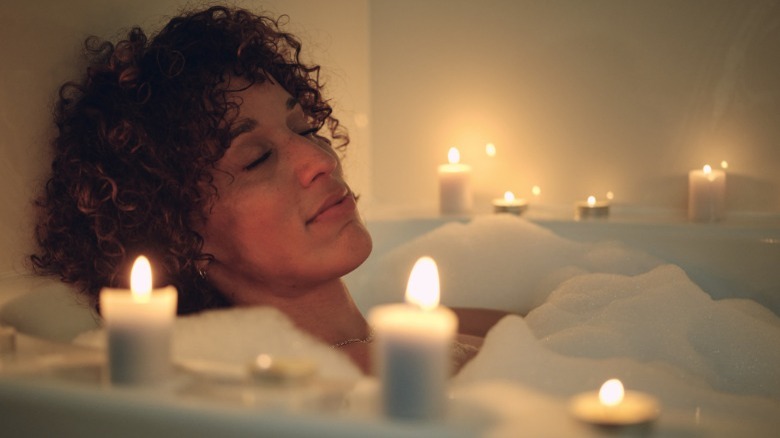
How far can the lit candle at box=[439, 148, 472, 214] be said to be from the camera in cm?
238

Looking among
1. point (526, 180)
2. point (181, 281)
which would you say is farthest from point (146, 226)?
point (526, 180)

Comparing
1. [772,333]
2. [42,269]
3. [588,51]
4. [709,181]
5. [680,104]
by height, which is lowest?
[772,333]

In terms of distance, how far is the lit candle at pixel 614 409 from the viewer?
0.67 meters

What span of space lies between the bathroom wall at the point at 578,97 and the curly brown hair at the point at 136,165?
1098 millimetres

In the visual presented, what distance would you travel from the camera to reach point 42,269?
1450 mm

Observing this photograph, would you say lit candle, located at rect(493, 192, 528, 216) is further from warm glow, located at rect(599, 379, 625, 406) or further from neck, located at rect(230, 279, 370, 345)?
warm glow, located at rect(599, 379, 625, 406)

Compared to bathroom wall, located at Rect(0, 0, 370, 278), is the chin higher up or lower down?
lower down

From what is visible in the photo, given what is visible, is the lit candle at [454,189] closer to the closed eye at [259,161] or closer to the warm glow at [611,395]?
the closed eye at [259,161]

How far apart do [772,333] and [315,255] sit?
800 millimetres

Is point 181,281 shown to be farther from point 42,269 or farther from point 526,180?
point 526,180

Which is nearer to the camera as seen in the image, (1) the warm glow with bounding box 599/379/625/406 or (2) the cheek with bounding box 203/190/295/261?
(1) the warm glow with bounding box 599/379/625/406

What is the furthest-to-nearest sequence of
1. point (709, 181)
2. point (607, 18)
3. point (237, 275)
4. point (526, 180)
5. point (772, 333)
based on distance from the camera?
point (526, 180) → point (607, 18) → point (709, 181) → point (237, 275) → point (772, 333)

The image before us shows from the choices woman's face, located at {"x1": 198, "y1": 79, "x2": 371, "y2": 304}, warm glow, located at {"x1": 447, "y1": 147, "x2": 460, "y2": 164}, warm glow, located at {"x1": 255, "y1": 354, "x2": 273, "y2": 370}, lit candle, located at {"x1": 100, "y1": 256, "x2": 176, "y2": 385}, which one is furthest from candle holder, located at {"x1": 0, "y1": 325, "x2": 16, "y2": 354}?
warm glow, located at {"x1": 447, "y1": 147, "x2": 460, "y2": 164}

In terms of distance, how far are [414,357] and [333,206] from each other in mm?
845
